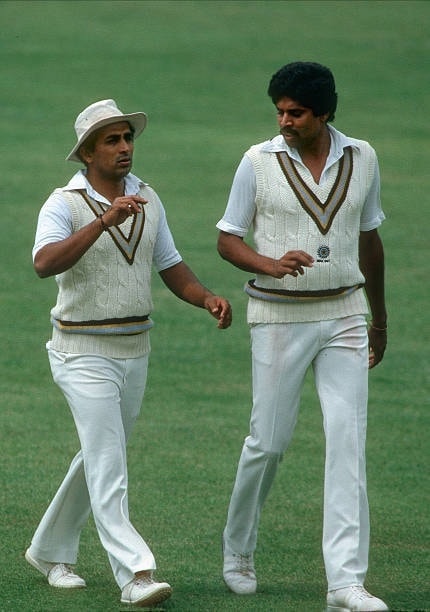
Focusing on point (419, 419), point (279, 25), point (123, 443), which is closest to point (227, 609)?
point (123, 443)

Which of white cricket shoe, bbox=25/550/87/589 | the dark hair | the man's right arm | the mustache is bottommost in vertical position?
white cricket shoe, bbox=25/550/87/589

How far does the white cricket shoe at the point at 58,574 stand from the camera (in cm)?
719

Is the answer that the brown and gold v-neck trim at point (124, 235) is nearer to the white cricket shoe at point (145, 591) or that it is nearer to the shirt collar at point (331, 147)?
the shirt collar at point (331, 147)

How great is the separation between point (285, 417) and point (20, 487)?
2744mm

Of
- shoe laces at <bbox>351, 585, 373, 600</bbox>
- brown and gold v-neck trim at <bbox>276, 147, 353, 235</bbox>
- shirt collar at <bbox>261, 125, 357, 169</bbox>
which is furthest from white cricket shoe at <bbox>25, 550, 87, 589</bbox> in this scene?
shirt collar at <bbox>261, 125, 357, 169</bbox>

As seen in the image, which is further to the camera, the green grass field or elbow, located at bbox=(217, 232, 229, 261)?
the green grass field

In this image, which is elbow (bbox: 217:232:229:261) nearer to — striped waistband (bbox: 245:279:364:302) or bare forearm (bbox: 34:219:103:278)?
striped waistband (bbox: 245:279:364:302)

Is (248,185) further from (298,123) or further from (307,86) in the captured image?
(307,86)

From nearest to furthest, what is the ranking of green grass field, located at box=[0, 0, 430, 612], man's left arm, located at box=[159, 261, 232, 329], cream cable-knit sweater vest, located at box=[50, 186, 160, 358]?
cream cable-knit sweater vest, located at box=[50, 186, 160, 358], man's left arm, located at box=[159, 261, 232, 329], green grass field, located at box=[0, 0, 430, 612]

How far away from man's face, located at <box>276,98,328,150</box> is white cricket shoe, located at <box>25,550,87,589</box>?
2323mm

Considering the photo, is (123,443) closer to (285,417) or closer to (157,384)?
(285,417)

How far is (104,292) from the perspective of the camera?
6.88 metres

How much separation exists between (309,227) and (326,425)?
0.91 metres

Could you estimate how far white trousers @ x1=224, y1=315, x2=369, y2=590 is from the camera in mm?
6730
